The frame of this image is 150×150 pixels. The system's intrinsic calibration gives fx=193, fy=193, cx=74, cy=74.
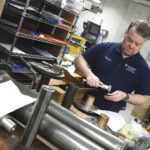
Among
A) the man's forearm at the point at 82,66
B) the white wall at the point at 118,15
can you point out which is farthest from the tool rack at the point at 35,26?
the white wall at the point at 118,15

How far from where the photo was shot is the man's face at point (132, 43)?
1815mm

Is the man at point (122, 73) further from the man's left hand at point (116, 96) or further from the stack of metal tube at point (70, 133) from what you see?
the stack of metal tube at point (70, 133)

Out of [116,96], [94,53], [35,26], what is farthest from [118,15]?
[116,96]

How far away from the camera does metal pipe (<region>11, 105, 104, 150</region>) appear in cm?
69

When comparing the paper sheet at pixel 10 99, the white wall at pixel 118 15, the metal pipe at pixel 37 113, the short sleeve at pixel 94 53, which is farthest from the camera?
the white wall at pixel 118 15

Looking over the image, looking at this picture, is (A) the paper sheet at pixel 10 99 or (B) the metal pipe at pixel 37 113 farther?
(A) the paper sheet at pixel 10 99

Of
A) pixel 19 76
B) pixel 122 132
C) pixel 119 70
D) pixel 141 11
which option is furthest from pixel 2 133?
pixel 141 11

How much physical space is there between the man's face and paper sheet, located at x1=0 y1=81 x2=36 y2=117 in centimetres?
130

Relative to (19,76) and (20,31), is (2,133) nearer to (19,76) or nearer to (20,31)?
(20,31)

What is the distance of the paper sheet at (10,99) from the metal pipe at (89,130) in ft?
0.41

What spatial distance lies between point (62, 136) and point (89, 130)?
0.37 feet

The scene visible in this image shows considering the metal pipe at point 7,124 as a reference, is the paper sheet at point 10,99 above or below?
above

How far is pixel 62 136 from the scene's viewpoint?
28.0 inches

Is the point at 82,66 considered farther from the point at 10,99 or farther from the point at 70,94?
the point at 10,99
